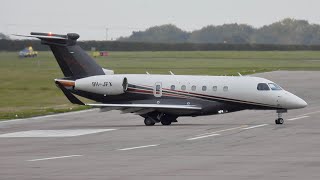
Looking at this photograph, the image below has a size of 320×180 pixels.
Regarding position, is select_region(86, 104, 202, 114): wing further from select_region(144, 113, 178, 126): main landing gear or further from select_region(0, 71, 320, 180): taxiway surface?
select_region(0, 71, 320, 180): taxiway surface

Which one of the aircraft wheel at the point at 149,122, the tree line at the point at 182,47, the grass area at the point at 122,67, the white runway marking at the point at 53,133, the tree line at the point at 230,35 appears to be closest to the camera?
the white runway marking at the point at 53,133

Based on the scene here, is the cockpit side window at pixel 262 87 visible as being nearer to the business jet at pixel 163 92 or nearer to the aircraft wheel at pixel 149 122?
the business jet at pixel 163 92

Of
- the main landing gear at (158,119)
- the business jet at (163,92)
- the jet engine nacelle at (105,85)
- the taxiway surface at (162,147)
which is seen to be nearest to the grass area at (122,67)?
the business jet at (163,92)

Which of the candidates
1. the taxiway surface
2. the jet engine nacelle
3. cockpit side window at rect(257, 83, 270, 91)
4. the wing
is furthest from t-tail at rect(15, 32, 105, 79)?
cockpit side window at rect(257, 83, 270, 91)

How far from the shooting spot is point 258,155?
30859 mm

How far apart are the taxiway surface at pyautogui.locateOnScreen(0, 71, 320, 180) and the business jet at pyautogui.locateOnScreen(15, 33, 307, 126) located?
2.94 feet

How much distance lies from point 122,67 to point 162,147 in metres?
77.4

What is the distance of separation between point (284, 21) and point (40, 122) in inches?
4527

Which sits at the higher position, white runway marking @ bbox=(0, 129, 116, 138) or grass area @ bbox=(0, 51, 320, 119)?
grass area @ bbox=(0, 51, 320, 119)

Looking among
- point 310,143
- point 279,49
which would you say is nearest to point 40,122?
point 310,143

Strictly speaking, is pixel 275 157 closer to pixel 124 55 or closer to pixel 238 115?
pixel 238 115

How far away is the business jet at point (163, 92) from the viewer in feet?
149

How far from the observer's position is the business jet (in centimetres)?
4544

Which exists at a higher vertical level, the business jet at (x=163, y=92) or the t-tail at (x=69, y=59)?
the t-tail at (x=69, y=59)
